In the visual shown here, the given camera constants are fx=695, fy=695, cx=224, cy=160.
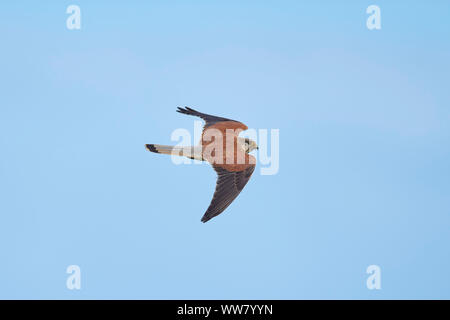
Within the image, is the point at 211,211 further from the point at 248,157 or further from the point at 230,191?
the point at 248,157

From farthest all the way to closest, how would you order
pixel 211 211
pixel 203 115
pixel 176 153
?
pixel 203 115 < pixel 176 153 < pixel 211 211

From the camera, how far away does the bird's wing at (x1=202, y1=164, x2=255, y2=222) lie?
426 inches

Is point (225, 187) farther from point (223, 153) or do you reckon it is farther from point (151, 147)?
point (151, 147)

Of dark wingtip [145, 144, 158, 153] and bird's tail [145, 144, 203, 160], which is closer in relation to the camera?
bird's tail [145, 144, 203, 160]

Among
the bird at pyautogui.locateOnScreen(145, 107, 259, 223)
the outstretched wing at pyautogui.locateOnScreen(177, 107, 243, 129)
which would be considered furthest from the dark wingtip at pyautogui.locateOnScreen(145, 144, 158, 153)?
the outstretched wing at pyautogui.locateOnScreen(177, 107, 243, 129)

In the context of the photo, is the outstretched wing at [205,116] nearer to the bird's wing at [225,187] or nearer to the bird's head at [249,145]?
the bird's head at [249,145]

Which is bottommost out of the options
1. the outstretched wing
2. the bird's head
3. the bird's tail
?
the bird's tail

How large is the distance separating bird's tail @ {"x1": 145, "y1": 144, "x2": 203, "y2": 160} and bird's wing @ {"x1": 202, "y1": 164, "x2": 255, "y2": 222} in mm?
674

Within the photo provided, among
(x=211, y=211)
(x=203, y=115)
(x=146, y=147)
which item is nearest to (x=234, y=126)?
(x=203, y=115)

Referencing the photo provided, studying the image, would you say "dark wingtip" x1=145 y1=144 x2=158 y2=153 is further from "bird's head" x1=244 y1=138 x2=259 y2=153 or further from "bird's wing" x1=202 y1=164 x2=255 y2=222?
"bird's head" x1=244 y1=138 x2=259 y2=153

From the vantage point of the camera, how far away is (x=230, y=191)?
11.3 meters
